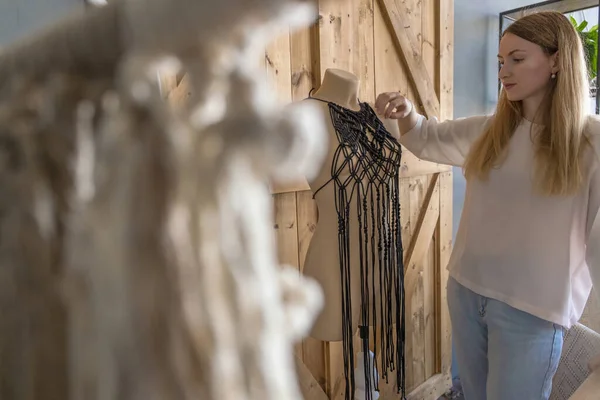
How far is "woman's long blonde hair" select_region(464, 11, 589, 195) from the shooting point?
3.66 feet

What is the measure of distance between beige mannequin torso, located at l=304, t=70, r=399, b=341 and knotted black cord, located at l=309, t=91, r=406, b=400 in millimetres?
14

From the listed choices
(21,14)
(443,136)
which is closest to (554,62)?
(443,136)

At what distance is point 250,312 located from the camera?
0.22m

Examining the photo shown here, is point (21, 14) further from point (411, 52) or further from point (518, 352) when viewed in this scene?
point (411, 52)

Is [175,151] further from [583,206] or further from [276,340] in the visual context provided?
[583,206]

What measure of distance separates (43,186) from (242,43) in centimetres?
15

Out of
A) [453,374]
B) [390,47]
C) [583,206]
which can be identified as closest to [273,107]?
[583,206]

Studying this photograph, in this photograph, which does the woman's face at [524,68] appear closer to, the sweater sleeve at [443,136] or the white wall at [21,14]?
the sweater sleeve at [443,136]

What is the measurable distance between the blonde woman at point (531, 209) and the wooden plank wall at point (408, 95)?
46 centimetres

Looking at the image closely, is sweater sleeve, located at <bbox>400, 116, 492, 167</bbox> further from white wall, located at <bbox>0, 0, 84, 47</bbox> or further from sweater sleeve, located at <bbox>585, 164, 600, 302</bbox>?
white wall, located at <bbox>0, 0, 84, 47</bbox>

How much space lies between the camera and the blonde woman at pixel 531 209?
3.75ft

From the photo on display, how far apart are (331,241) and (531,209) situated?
59cm

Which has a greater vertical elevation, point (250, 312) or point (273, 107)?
point (273, 107)

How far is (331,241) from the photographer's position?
1050 mm
